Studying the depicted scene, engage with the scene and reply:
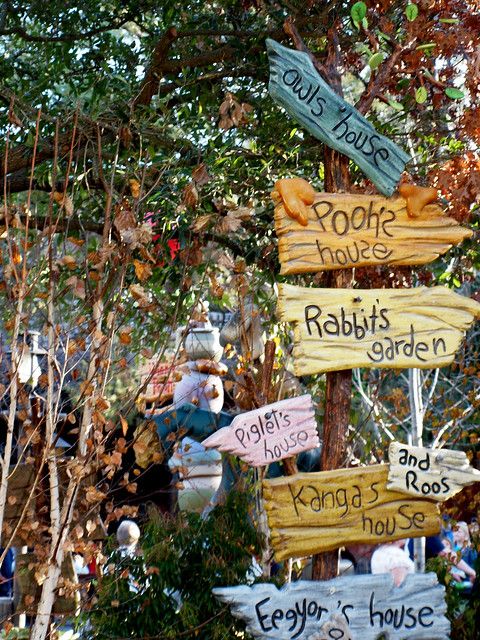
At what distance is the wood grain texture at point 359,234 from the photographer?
5184 mm

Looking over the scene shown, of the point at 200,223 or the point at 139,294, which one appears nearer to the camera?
the point at 139,294

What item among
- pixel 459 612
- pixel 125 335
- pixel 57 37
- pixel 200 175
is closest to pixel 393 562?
pixel 459 612

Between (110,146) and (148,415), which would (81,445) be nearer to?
(148,415)

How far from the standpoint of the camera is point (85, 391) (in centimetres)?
525

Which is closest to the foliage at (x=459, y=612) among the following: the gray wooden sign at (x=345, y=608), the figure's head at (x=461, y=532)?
the gray wooden sign at (x=345, y=608)

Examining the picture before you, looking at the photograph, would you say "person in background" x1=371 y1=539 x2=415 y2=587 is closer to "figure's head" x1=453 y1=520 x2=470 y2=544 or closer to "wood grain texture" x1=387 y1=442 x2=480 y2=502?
"figure's head" x1=453 y1=520 x2=470 y2=544

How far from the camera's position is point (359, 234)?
17.2ft

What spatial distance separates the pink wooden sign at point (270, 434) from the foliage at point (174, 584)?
1.02 meters

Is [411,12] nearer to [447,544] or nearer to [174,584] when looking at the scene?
[174,584]

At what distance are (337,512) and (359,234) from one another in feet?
4.75

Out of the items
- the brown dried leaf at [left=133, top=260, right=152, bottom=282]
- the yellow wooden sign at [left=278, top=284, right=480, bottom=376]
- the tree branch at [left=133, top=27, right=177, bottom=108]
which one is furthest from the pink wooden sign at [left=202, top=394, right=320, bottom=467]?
the tree branch at [left=133, top=27, right=177, bottom=108]

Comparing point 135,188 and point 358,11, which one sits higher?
point 358,11

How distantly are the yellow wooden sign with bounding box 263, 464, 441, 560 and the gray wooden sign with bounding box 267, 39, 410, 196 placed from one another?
1.54 m

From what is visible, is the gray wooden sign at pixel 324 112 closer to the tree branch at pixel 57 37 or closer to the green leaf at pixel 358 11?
the green leaf at pixel 358 11
